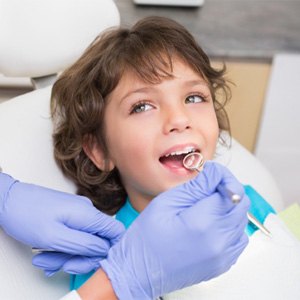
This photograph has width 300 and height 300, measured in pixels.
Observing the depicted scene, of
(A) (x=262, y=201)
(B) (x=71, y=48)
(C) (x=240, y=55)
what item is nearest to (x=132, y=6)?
(C) (x=240, y=55)

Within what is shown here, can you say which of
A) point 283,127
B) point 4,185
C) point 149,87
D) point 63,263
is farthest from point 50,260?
point 283,127

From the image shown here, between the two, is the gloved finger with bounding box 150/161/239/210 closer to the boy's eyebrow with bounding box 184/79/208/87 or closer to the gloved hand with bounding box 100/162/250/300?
the gloved hand with bounding box 100/162/250/300

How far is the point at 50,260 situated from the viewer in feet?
3.09

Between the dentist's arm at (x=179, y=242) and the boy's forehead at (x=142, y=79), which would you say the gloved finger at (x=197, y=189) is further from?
the boy's forehead at (x=142, y=79)

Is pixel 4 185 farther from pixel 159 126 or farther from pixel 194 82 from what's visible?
pixel 194 82

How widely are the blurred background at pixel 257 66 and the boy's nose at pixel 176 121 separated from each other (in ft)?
2.29

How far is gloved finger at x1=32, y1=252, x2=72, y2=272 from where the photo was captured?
0.93 m

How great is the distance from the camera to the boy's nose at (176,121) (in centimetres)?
96

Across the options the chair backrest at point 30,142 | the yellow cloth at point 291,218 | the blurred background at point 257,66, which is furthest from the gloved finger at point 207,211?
the blurred background at point 257,66

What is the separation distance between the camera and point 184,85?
40.9 inches

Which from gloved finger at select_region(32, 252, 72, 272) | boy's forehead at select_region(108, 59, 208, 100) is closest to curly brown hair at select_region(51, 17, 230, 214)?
boy's forehead at select_region(108, 59, 208, 100)

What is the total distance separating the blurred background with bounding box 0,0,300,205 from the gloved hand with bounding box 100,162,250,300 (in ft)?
2.97

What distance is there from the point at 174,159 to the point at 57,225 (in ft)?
0.93

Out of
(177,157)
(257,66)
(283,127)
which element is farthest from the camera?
(283,127)
